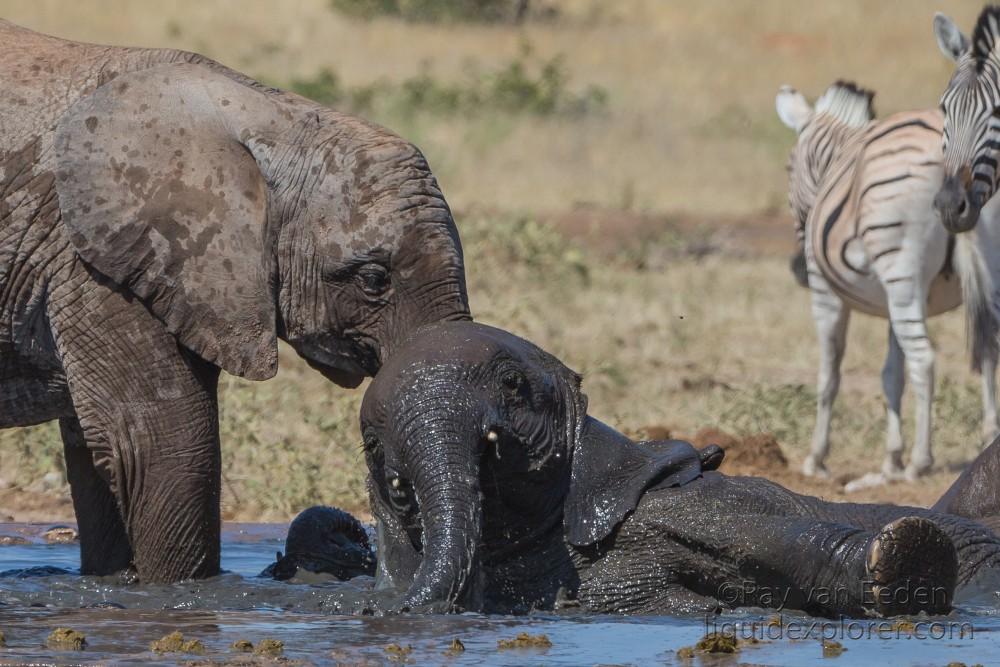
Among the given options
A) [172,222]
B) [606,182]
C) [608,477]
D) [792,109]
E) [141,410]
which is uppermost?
[606,182]

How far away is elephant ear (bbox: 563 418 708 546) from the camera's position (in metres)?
5.36

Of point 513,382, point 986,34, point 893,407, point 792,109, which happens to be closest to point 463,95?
point 792,109

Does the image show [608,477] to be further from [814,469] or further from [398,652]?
[814,469]

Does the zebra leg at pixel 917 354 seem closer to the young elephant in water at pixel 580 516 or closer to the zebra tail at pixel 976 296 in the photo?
the zebra tail at pixel 976 296

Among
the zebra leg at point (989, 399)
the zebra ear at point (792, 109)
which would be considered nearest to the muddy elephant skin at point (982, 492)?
the zebra leg at point (989, 399)

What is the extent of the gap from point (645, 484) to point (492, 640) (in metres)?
0.82

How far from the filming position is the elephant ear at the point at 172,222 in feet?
17.3

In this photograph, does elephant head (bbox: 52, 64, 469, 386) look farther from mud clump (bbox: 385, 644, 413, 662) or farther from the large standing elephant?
mud clump (bbox: 385, 644, 413, 662)

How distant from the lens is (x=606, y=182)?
21094 millimetres

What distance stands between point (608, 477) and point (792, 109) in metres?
7.67

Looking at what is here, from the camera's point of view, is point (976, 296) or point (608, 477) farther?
point (976, 296)

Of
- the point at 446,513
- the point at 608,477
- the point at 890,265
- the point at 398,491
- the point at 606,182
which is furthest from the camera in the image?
the point at 606,182

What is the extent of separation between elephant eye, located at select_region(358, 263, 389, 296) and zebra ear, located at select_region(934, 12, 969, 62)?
547 cm

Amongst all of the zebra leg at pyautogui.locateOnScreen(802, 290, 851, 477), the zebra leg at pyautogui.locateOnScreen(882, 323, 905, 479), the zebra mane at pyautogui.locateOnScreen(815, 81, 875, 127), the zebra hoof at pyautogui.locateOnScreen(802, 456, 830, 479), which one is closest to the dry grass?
the zebra mane at pyautogui.locateOnScreen(815, 81, 875, 127)
